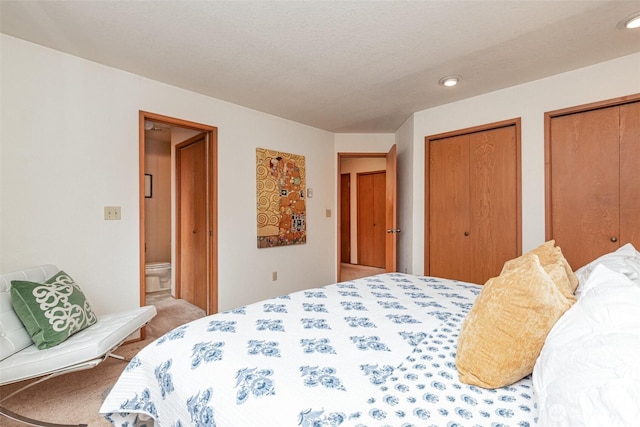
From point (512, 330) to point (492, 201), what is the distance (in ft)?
8.48

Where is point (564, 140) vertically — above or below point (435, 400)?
above

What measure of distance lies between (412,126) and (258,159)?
1.93 m

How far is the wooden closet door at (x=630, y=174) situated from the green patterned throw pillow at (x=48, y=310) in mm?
4011

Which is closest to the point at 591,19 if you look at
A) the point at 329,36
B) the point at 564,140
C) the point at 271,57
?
the point at 564,140

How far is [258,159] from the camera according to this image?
3668mm

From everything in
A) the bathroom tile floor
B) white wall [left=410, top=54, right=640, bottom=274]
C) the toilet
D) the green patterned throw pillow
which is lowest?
the bathroom tile floor

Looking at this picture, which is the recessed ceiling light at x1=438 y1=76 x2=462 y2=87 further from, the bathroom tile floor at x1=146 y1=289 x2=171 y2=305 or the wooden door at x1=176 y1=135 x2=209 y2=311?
the bathroom tile floor at x1=146 y1=289 x2=171 y2=305

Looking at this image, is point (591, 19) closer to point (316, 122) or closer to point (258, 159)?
point (316, 122)

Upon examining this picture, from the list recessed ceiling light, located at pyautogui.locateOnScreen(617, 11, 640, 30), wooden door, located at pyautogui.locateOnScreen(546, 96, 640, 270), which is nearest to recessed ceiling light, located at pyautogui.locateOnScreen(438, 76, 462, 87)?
wooden door, located at pyautogui.locateOnScreen(546, 96, 640, 270)

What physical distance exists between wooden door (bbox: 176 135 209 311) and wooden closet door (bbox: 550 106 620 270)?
11.5 feet

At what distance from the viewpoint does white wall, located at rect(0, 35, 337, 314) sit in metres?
2.15

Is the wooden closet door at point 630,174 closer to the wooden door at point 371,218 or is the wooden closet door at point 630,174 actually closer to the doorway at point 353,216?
the doorway at point 353,216

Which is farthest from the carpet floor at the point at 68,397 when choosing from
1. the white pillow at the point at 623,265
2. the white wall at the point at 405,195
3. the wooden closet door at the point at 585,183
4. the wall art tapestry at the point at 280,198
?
the wooden closet door at the point at 585,183

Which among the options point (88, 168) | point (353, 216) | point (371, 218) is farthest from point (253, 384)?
point (353, 216)
